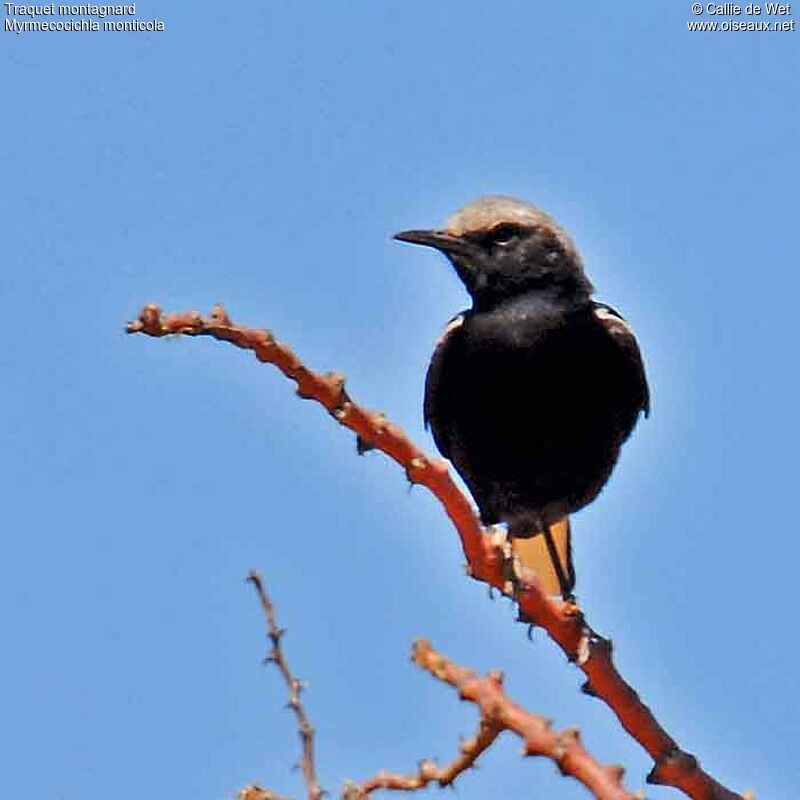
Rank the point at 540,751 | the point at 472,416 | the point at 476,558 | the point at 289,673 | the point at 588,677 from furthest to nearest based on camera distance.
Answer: the point at 472,416 < the point at 588,677 < the point at 476,558 < the point at 289,673 < the point at 540,751

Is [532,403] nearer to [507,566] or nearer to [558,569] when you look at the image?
[558,569]

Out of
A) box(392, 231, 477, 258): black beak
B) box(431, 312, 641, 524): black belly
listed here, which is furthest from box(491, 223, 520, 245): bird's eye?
box(431, 312, 641, 524): black belly

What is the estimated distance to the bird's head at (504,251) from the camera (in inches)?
264

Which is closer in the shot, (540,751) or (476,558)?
(540,751)

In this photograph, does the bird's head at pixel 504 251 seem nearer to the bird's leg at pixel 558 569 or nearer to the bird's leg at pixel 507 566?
the bird's leg at pixel 558 569

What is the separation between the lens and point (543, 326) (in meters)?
6.53

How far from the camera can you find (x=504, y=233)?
6809mm

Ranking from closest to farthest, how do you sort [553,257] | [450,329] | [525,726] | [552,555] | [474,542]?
[525,726] < [474,542] < [450,329] < [553,257] < [552,555]

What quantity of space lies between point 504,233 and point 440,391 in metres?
0.80

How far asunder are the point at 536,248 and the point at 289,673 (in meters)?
4.41

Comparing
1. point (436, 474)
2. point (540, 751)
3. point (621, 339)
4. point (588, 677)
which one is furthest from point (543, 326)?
point (540, 751)

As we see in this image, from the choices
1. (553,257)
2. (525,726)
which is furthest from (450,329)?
(525,726)

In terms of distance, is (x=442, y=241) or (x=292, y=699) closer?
(x=292, y=699)

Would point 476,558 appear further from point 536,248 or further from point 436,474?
point 536,248
